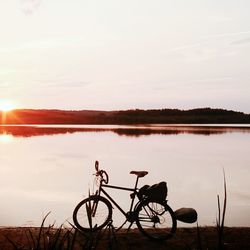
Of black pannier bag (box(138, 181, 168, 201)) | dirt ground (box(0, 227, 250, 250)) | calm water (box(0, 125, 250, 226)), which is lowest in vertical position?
calm water (box(0, 125, 250, 226))

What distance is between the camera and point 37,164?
27391 mm

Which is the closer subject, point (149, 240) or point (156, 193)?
point (156, 193)

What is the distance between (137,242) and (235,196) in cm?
909

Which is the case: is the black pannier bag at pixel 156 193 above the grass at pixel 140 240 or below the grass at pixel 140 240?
above

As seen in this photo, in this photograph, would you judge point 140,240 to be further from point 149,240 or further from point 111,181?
point 111,181

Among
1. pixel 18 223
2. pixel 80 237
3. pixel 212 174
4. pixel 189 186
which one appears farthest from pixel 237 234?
pixel 212 174

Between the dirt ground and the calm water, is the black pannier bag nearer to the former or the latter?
the dirt ground

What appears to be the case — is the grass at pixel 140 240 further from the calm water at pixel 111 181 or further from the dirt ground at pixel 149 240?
the calm water at pixel 111 181

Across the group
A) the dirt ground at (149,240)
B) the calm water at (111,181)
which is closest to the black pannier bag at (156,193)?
the dirt ground at (149,240)

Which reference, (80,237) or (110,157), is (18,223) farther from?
(110,157)

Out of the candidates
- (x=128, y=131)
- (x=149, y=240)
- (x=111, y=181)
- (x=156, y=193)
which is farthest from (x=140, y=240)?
(x=128, y=131)

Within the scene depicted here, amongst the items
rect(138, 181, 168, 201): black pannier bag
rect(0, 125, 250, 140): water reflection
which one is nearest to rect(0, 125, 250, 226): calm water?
rect(138, 181, 168, 201): black pannier bag

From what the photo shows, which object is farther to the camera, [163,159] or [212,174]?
[163,159]

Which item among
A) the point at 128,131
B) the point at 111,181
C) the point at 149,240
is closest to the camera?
the point at 149,240
